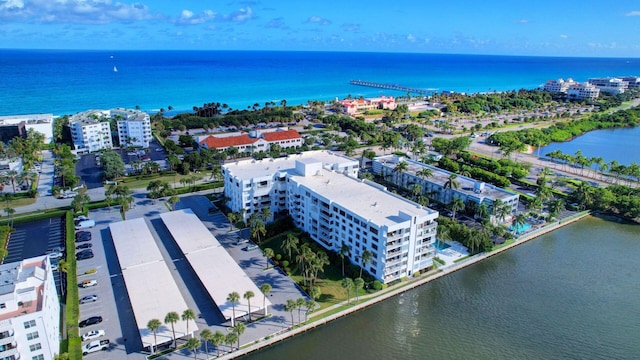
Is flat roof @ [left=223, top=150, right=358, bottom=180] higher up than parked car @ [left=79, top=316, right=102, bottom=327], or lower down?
higher up

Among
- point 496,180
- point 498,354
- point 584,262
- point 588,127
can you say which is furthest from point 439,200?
point 588,127

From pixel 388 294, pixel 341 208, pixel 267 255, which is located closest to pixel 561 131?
pixel 341 208

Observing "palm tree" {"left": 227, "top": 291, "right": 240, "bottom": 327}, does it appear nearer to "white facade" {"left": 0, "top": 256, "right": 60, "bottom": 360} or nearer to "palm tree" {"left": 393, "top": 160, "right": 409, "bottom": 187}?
"white facade" {"left": 0, "top": 256, "right": 60, "bottom": 360}

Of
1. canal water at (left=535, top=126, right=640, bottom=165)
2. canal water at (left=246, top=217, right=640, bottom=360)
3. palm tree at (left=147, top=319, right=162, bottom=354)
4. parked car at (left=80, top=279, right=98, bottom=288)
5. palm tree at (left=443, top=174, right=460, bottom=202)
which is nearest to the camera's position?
palm tree at (left=147, top=319, right=162, bottom=354)

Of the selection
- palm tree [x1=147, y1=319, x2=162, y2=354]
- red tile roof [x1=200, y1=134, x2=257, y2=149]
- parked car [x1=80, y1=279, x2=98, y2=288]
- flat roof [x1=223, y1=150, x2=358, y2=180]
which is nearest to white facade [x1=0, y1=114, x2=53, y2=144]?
red tile roof [x1=200, y1=134, x2=257, y2=149]

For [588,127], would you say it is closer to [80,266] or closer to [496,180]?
[496,180]

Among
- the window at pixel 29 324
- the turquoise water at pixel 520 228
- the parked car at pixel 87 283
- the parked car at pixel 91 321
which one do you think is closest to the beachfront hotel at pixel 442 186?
the turquoise water at pixel 520 228

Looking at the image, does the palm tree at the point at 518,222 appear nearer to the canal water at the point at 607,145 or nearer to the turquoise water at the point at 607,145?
the turquoise water at the point at 607,145
